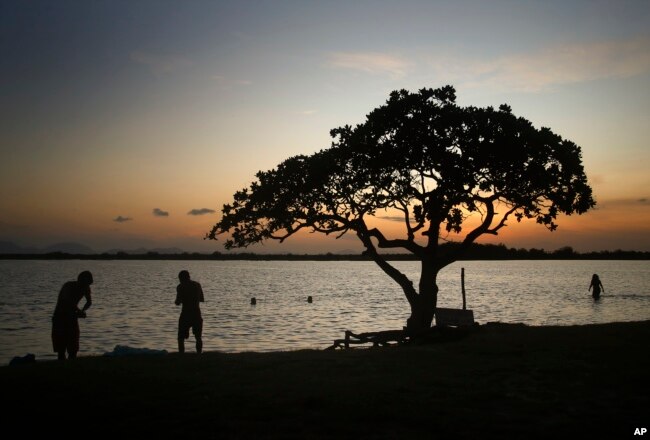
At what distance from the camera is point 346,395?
34.7 feet

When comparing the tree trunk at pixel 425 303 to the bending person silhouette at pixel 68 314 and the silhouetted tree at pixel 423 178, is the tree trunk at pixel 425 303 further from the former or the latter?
the bending person silhouette at pixel 68 314

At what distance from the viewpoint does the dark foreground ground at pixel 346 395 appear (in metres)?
8.36

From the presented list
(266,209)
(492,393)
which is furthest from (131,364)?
(266,209)

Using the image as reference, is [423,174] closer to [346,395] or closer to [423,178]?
[423,178]

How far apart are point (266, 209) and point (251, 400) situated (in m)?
19.2

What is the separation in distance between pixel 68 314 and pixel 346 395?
10.00 meters

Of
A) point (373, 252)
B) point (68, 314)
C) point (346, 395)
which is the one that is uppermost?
point (373, 252)

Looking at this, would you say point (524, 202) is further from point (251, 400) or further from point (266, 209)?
point (251, 400)

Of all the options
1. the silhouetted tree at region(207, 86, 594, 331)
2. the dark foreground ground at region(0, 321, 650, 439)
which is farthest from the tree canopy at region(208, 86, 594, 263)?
the dark foreground ground at region(0, 321, 650, 439)

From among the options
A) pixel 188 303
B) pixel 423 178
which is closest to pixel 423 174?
pixel 423 178

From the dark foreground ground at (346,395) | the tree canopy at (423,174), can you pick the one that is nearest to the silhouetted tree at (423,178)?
the tree canopy at (423,174)

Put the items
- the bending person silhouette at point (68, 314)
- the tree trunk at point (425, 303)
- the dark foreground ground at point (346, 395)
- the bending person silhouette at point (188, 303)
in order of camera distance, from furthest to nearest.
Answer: the tree trunk at point (425, 303) < the bending person silhouette at point (188, 303) < the bending person silhouette at point (68, 314) < the dark foreground ground at point (346, 395)

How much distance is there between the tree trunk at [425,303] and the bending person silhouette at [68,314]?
1590 cm

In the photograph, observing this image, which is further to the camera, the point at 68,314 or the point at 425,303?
the point at 425,303
